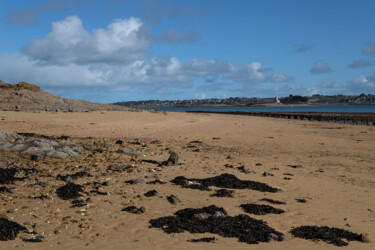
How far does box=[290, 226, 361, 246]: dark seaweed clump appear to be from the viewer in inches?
279

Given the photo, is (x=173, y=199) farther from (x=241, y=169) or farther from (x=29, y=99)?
(x=29, y=99)

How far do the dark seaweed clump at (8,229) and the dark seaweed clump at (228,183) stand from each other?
545cm

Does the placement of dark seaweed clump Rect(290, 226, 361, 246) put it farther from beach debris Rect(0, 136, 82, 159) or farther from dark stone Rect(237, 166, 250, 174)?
beach debris Rect(0, 136, 82, 159)

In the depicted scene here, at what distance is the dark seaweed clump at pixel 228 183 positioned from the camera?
11.1m

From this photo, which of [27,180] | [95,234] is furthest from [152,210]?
[27,180]

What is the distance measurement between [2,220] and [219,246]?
4864mm

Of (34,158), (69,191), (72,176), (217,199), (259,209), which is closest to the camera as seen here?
(259,209)

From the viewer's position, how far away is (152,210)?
8586mm

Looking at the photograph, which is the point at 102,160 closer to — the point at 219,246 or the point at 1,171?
the point at 1,171

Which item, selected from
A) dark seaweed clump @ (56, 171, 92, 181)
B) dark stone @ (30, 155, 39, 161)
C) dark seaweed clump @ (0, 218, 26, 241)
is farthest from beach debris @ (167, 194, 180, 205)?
dark stone @ (30, 155, 39, 161)

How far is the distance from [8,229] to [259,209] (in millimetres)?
6203

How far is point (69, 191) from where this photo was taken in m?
9.40

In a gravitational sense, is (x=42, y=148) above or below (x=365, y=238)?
above

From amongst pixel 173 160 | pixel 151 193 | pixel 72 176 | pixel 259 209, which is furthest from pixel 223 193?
pixel 72 176
